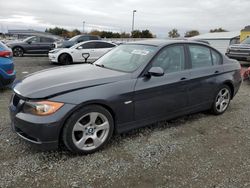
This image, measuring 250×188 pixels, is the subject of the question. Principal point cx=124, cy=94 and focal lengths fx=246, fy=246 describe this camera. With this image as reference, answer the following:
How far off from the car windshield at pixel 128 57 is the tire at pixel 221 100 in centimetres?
178

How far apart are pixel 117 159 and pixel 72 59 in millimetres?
9785

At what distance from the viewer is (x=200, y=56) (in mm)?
4480

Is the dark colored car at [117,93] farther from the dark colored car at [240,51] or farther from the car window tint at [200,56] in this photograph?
the dark colored car at [240,51]

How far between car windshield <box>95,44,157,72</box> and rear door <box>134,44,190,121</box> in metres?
0.18

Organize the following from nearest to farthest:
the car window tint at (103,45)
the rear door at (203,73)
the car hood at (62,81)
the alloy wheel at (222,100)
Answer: the car hood at (62,81) → the rear door at (203,73) → the alloy wheel at (222,100) → the car window tint at (103,45)

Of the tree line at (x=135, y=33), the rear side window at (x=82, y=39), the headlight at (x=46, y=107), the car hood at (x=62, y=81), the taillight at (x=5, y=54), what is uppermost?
the tree line at (x=135, y=33)

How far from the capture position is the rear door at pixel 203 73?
427cm

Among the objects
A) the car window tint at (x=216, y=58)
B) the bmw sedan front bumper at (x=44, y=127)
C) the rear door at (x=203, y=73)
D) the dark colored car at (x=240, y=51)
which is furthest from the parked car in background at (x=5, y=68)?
the dark colored car at (x=240, y=51)

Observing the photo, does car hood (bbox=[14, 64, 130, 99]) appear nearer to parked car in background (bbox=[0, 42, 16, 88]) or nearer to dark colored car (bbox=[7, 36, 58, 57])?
parked car in background (bbox=[0, 42, 16, 88])

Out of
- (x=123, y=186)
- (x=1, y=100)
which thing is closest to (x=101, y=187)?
(x=123, y=186)

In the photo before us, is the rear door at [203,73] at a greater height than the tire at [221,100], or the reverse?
the rear door at [203,73]

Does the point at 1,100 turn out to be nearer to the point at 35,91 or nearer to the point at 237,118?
the point at 35,91

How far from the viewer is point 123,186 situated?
264 cm

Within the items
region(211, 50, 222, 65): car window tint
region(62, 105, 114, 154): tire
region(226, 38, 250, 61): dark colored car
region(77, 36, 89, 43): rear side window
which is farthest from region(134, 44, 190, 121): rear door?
region(77, 36, 89, 43): rear side window
